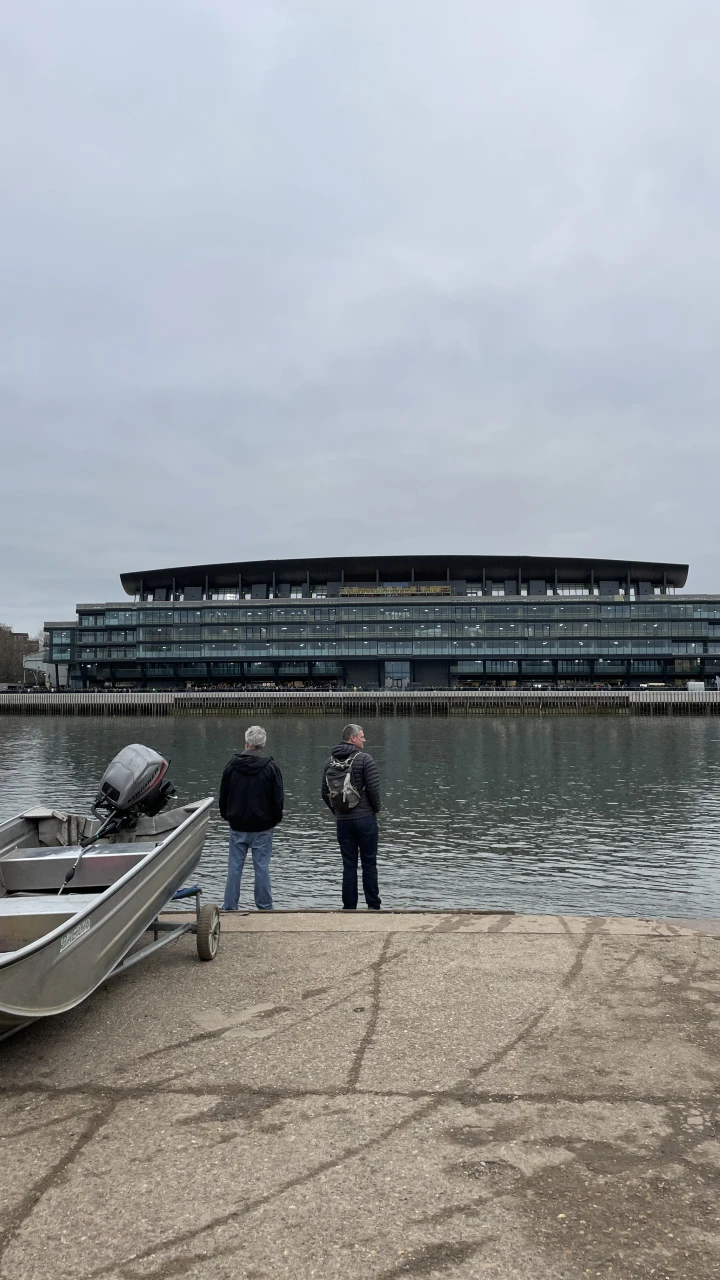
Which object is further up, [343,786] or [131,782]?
[131,782]

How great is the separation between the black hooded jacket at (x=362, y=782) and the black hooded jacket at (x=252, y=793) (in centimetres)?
78

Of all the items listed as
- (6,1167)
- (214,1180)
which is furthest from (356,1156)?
(6,1167)

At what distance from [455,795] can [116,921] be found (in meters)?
26.6

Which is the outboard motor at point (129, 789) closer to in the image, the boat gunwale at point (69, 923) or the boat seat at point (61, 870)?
the boat seat at point (61, 870)

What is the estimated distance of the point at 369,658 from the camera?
122m

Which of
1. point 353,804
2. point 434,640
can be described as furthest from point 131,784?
point 434,640

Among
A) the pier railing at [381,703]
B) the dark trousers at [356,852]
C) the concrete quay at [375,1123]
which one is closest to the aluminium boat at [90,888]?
the concrete quay at [375,1123]

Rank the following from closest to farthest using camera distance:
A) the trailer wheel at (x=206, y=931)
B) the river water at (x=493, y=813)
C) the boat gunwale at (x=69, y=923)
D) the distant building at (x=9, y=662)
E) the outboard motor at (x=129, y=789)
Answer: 1. the boat gunwale at (x=69, y=923)
2. the trailer wheel at (x=206, y=931)
3. the outboard motor at (x=129, y=789)
4. the river water at (x=493, y=813)
5. the distant building at (x=9, y=662)

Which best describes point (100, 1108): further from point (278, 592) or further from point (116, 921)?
point (278, 592)

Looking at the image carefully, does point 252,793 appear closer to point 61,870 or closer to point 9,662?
point 61,870

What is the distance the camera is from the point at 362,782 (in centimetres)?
1173

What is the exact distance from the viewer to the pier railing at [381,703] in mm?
97562

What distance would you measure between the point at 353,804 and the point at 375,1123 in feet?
21.6

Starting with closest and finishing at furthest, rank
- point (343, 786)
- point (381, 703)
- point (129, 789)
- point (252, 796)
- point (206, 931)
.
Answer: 1. point (206, 931)
2. point (129, 789)
3. point (252, 796)
4. point (343, 786)
5. point (381, 703)
